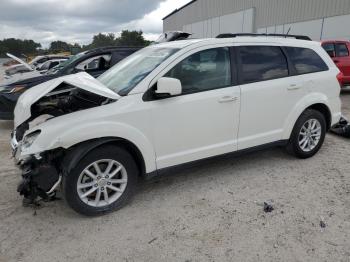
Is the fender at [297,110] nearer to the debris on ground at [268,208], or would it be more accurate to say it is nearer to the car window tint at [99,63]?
the debris on ground at [268,208]

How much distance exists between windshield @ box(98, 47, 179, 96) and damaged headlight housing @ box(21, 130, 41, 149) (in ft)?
3.04

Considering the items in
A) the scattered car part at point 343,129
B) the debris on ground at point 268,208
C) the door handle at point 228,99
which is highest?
the door handle at point 228,99

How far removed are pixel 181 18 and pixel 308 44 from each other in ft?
144

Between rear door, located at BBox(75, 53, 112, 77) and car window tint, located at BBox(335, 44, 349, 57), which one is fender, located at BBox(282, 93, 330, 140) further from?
car window tint, located at BBox(335, 44, 349, 57)

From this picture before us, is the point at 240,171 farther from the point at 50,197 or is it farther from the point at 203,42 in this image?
the point at 50,197

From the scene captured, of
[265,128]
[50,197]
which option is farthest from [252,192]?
[50,197]

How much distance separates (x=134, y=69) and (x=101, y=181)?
141 centimetres

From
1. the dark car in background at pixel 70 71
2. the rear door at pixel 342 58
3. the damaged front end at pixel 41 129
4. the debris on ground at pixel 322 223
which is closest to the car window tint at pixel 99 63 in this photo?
the dark car in background at pixel 70 71

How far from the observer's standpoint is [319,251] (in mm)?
2588

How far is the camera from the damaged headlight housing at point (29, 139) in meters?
2.91

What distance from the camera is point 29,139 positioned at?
2992mm

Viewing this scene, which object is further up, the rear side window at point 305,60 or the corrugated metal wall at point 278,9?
the corrugated metal wall at point 278,9

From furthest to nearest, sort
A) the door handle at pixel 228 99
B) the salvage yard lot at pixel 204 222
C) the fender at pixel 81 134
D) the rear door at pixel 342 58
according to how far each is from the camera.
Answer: the rear door at pixel 342 58
the door handle at pixel 228 99
the fender at pixel 81 134
the salvage yard lot at pixel 204 222

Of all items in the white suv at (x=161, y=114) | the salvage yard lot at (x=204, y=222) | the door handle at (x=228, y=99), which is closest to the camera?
the salvage yard lot at (x=204, y=222)
